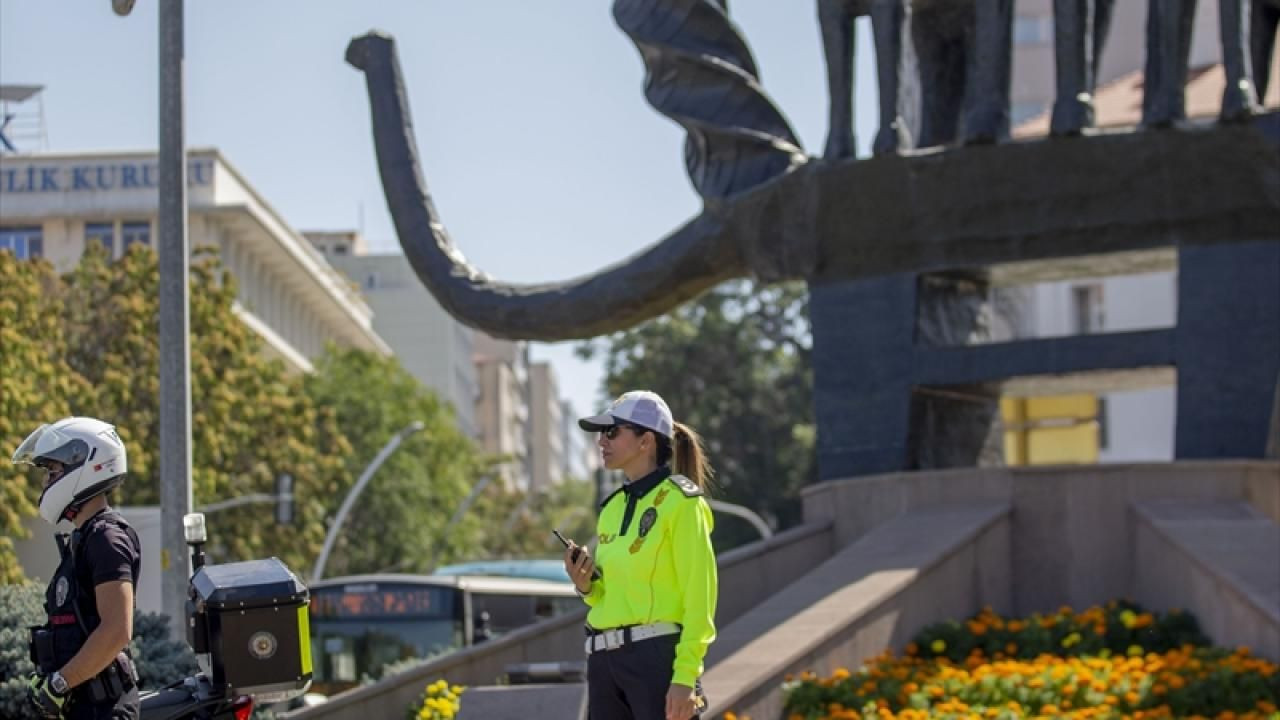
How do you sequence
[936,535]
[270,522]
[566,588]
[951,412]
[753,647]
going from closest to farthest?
[753,647], [936,535], [951,412], [566,588], [270,522]

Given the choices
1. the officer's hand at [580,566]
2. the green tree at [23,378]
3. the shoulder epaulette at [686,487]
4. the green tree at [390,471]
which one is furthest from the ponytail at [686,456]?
the green tree at [390,471]

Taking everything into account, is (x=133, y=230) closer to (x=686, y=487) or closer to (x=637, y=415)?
(x=637, y=415)

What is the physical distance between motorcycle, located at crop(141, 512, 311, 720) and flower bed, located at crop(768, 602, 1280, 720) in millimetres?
5439

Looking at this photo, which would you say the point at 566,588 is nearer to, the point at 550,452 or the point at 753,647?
the point at 753,647

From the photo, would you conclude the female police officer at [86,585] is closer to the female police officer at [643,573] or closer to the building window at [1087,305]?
the female police officer at [643,573]

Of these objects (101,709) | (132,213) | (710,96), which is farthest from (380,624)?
(132,213)

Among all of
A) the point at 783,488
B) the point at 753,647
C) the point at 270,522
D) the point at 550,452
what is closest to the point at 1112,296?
the point at 783,488

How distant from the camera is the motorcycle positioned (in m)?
8.22

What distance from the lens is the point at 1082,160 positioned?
59.7ft

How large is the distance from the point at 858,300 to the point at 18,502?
15761 millimetres

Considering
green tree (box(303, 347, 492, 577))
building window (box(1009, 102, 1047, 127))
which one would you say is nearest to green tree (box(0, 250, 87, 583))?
green tree (box(303, 347, 492, 577))

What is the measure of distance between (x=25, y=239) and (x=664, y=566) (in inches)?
2095

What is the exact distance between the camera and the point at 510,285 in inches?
812

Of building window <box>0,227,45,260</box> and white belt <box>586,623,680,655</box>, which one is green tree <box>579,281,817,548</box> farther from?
white belt <box>586,623,680,655</box>
